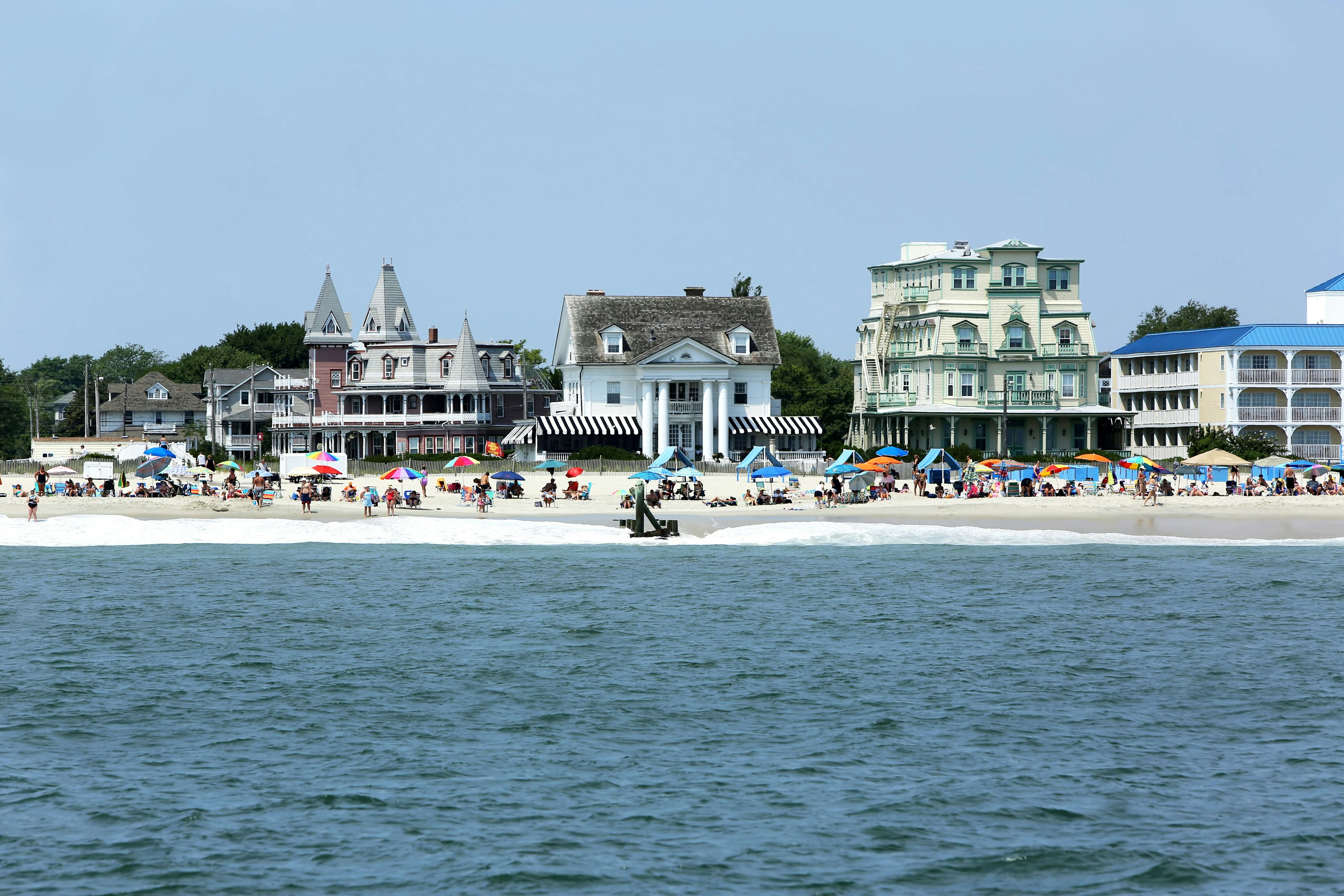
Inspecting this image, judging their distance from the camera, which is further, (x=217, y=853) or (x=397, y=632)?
(x=397, y=632)

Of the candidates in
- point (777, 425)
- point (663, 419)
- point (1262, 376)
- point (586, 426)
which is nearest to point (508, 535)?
point (586, 426)

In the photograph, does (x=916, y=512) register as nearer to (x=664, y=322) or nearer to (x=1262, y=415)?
(x=664, y=322)

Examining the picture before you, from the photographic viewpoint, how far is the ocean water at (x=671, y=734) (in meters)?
15.3

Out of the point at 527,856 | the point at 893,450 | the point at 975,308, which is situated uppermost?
the point at 975,308

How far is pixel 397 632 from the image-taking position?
30.0 metres

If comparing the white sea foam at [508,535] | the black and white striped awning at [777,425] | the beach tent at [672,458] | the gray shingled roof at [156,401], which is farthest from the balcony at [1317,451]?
the gray shingled roof at [156,401]

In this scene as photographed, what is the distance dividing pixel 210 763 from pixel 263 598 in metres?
16.5

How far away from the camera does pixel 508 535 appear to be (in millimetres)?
47406

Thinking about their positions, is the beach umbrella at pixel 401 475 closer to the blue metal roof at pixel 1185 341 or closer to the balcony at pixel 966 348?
the balcony at pixel 966 348

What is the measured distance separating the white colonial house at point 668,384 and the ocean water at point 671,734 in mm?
40151

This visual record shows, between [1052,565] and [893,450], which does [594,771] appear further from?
[893,450]

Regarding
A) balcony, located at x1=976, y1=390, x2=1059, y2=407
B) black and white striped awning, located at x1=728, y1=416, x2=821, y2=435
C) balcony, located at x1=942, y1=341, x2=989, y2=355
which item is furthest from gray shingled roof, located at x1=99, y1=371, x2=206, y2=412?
balcony, located at x1=976, y1=390, x2=1059, y2=407

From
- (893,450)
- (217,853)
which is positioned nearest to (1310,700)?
(217,853)

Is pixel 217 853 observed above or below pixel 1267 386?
below
